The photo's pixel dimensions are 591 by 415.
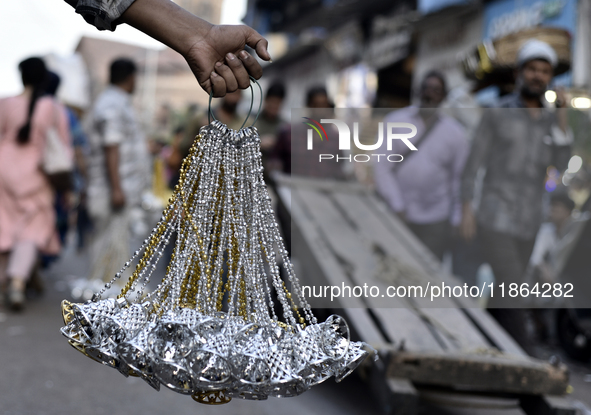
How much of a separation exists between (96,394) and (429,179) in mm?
2955

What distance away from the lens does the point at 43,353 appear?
3984 mm

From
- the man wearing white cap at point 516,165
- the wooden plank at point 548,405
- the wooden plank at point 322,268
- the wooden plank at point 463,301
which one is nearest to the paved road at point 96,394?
the wooden plank at point 548,405

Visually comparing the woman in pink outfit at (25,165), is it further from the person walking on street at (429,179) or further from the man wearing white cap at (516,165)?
the man wearing white cap at (516,165)

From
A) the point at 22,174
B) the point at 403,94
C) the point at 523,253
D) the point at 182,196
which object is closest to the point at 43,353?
the point at 22,174

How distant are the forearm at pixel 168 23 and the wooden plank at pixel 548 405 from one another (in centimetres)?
244

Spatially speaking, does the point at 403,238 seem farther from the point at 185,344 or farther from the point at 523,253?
the point at 185,344

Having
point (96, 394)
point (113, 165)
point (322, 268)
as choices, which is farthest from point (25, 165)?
point (322, 268)

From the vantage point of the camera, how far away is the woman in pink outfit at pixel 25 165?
16.8 ft

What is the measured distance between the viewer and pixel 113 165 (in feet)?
16.4

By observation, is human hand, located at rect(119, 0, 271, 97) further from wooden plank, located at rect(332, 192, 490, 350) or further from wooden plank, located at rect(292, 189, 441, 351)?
wooden plank, located at rect(332, 192, 490, 350)

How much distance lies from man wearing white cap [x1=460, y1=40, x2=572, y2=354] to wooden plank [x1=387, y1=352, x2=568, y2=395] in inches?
53.8

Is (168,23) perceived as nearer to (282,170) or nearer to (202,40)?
(202,40)

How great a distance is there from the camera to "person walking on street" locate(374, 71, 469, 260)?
16.5ft

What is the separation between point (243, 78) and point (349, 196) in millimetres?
3473
